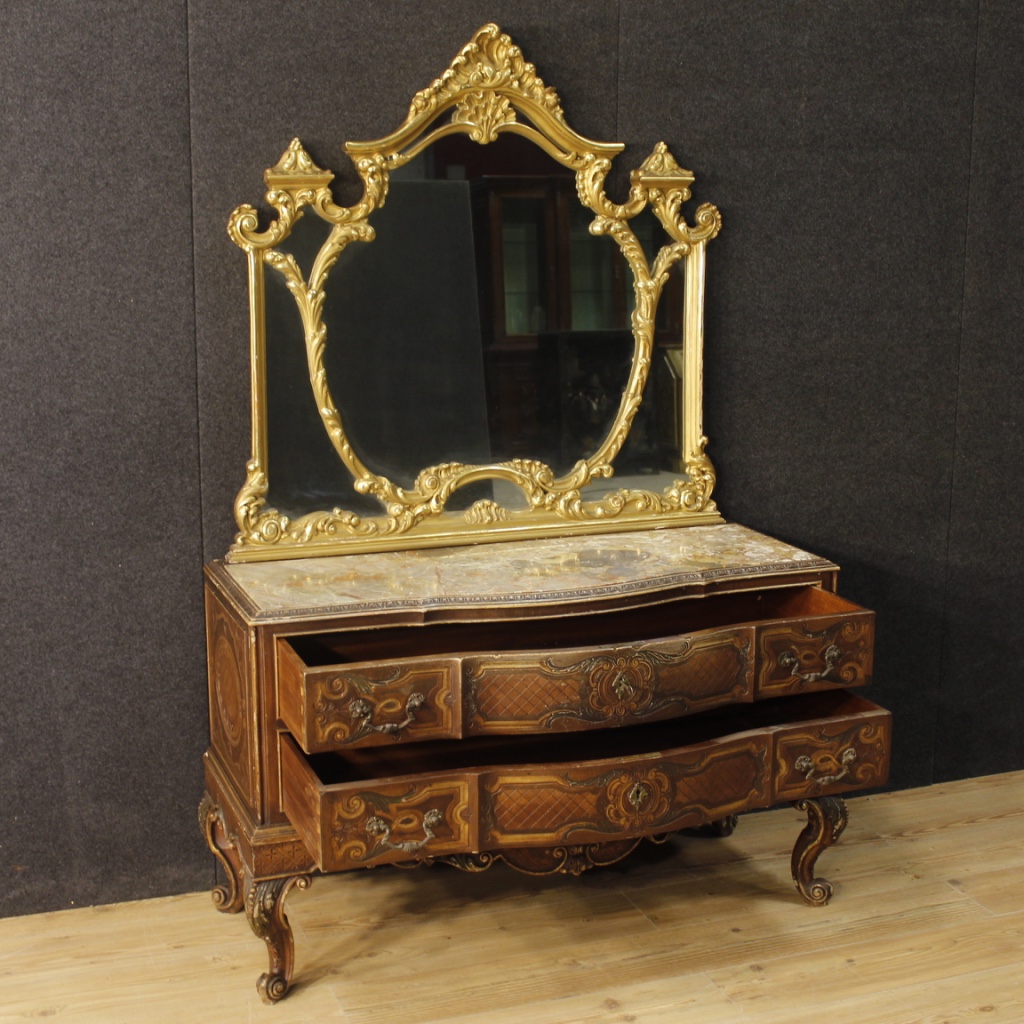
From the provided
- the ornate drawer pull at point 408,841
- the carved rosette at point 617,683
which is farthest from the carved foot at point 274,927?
the carved rosette at point 617,683

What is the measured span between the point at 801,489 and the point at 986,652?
0.65 m

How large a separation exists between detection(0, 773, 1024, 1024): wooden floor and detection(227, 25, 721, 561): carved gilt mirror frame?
68 cm

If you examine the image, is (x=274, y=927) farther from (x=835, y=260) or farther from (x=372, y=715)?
(x=835, y=260)

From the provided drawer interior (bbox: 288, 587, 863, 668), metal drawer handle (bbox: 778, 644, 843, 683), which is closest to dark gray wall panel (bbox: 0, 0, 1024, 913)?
drawer interior (bbox: 288, 587, 863, 668)

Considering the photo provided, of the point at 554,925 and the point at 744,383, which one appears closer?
the point at 554,925

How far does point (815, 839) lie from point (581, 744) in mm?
499

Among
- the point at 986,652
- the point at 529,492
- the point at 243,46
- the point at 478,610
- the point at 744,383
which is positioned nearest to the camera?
the point at 478,610

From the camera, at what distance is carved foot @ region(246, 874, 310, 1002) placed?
2.02 m

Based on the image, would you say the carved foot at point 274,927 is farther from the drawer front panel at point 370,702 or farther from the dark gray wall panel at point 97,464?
the dark gray wall panel at point 97,464

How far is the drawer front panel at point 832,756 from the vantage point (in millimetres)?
2143

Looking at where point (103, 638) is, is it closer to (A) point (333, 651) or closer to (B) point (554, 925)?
(A) point (333, 651)

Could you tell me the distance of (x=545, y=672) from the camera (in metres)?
1.95

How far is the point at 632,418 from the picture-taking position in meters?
2.54

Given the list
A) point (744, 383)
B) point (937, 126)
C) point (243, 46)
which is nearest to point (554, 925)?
point (744, 383)
